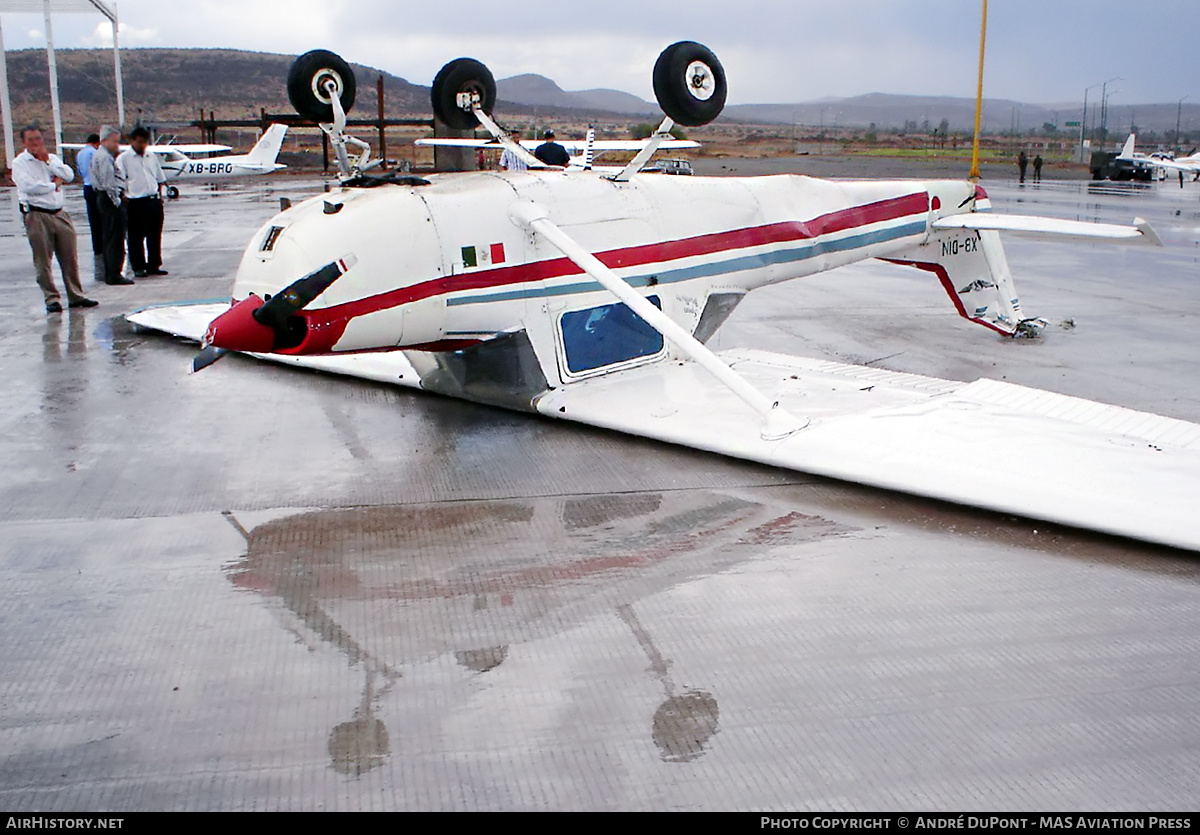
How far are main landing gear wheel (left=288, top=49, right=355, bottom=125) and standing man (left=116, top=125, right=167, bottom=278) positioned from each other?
292 inches

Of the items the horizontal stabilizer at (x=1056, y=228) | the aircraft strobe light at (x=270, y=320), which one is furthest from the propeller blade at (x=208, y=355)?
the horizontal stabilizer at (x=1056, y=228)

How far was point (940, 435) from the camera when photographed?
6695 millimetres

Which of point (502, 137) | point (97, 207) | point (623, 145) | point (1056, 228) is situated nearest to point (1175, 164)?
point (623, 145)

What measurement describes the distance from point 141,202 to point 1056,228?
12.4 meters

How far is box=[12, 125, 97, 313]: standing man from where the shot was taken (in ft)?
40.6

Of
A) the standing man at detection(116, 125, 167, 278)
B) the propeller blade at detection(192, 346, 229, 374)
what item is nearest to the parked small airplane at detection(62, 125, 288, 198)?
the standing man at detection(116, 125, 167, 278)

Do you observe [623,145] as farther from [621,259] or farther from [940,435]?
[940,435]

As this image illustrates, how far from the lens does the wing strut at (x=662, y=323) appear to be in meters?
6.98

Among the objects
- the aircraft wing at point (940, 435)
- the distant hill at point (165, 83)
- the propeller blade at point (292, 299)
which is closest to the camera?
the aircraft wing at point (940, 435)

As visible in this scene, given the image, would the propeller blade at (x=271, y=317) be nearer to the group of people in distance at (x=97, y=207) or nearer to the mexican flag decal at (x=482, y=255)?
the mexican flag decal at (x=482, y=255)

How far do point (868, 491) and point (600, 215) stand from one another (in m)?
3.37

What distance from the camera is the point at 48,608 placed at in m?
4.90

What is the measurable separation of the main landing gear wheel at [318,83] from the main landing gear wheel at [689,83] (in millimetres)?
2543

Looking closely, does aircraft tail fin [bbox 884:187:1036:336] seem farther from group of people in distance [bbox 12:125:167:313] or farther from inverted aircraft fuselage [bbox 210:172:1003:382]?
group of people in distance [bbox 12:125:167:313]
